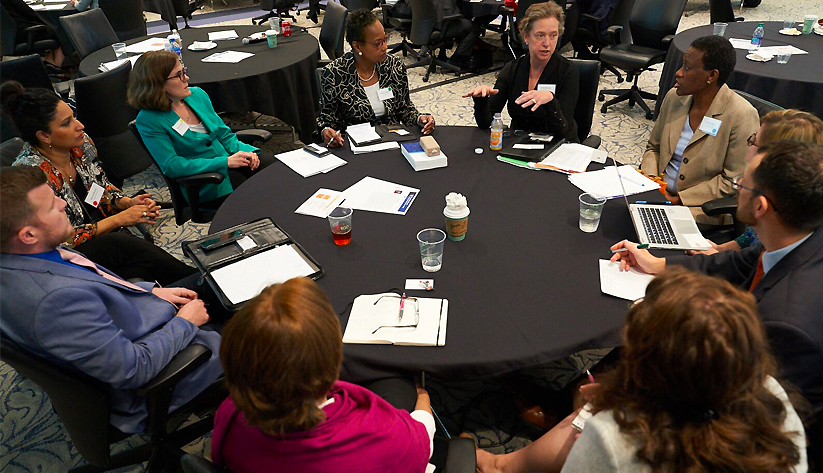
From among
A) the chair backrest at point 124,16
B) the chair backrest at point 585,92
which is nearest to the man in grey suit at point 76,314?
the chair backrest at point 585,92

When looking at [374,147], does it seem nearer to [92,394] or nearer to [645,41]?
[92,394]

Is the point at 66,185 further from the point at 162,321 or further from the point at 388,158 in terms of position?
the point at 388,158

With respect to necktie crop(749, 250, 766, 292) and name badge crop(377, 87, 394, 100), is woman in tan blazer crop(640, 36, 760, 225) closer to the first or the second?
necktie crop(749, 250, 766, 292)

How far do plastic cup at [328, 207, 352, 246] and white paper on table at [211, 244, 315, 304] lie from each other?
17 centimetres

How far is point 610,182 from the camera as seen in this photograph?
2332 mm

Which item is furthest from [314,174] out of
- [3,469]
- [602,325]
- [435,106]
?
[435,106]

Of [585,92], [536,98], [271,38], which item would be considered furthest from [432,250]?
[271,38]

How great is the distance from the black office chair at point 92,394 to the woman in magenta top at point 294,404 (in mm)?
472

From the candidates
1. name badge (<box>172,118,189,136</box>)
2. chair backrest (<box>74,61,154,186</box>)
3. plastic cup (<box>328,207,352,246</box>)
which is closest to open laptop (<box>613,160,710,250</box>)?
plastic cup (<box>328,207,352,246</box>)

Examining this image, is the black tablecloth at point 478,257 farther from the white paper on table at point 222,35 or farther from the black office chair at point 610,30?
the black office chair at point 610,30

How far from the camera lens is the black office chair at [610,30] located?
208 inches

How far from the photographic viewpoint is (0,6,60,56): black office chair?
209 inches

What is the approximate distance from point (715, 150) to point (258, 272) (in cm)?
A: 241

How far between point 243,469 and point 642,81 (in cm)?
626
